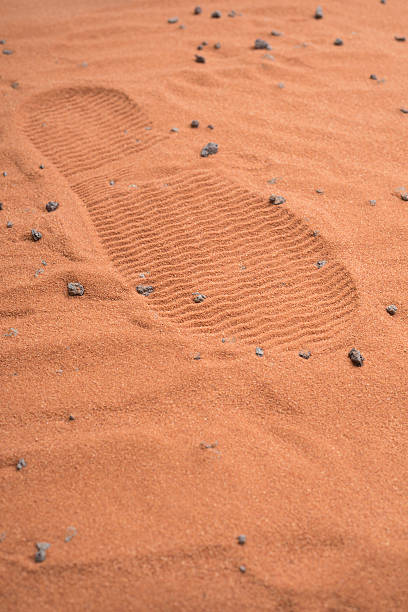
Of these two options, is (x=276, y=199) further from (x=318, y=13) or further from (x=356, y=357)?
(x=318, y=13)

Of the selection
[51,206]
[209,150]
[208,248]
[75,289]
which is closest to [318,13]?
[209,150]

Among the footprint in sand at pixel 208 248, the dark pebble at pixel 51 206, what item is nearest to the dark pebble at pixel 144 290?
the footprint in sand at pixel 208 248

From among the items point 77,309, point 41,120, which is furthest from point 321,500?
point 41,120

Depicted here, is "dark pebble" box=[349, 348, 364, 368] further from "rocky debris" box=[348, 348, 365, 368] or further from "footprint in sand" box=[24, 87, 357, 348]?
"footprint in sand" box=[24, 87, 357, 348]

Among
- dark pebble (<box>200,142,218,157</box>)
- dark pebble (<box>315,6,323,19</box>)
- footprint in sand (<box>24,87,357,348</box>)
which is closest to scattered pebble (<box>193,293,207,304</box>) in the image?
footprint in sand (<box>24,87,357,348</box>)

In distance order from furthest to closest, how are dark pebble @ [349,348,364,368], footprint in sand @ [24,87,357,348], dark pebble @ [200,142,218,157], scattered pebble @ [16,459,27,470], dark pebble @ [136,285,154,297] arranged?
dark pebble @ [200,142,218,157], dark pebble @ [136,285,154,297], footprint in sand @ [24,87,357,348], dark pebble @ [349,348,364,368], scattered pebble @ [16,459,27,470]

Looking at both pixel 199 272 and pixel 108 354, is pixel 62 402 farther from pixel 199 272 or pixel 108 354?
pixel 199 272
